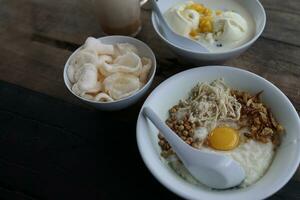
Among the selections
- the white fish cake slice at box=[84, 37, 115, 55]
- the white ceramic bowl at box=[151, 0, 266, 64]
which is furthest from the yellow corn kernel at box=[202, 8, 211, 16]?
the white fish cake slice at box=[84, 37, 115, 55]

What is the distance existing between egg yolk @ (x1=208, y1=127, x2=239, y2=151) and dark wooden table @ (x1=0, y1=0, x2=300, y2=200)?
164 mm

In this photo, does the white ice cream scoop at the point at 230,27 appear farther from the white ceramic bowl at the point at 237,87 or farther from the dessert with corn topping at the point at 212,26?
the white ceramic bowl at the point at 237,87

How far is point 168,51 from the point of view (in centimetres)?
116

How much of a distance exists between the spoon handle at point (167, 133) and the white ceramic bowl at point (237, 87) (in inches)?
0.9

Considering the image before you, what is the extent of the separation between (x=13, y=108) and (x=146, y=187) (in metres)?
0.53

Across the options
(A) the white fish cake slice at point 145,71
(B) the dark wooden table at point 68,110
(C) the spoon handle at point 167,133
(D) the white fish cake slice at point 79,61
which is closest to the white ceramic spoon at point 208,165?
(C) the spoon handle at point 167,133

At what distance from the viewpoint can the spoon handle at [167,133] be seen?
0.81 metres

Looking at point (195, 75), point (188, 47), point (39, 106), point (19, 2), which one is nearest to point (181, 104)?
point (195, 75)

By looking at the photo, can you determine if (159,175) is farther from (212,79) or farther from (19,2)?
(19,2)

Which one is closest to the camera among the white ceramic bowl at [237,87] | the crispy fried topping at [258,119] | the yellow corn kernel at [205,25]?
the white ceramic bowl at [237,87]

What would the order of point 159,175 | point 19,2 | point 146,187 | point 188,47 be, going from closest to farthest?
point 159,175
point 146,187
point 188,47
point 19,2

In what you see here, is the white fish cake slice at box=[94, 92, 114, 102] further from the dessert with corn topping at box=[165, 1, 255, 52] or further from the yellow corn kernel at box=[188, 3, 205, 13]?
the yellow corn kernel at box=[188, 3, 205, 13]

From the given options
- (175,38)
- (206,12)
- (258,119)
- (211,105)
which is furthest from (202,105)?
(206,12)

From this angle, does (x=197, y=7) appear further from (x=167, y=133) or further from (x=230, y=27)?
(x=167, y=133)
